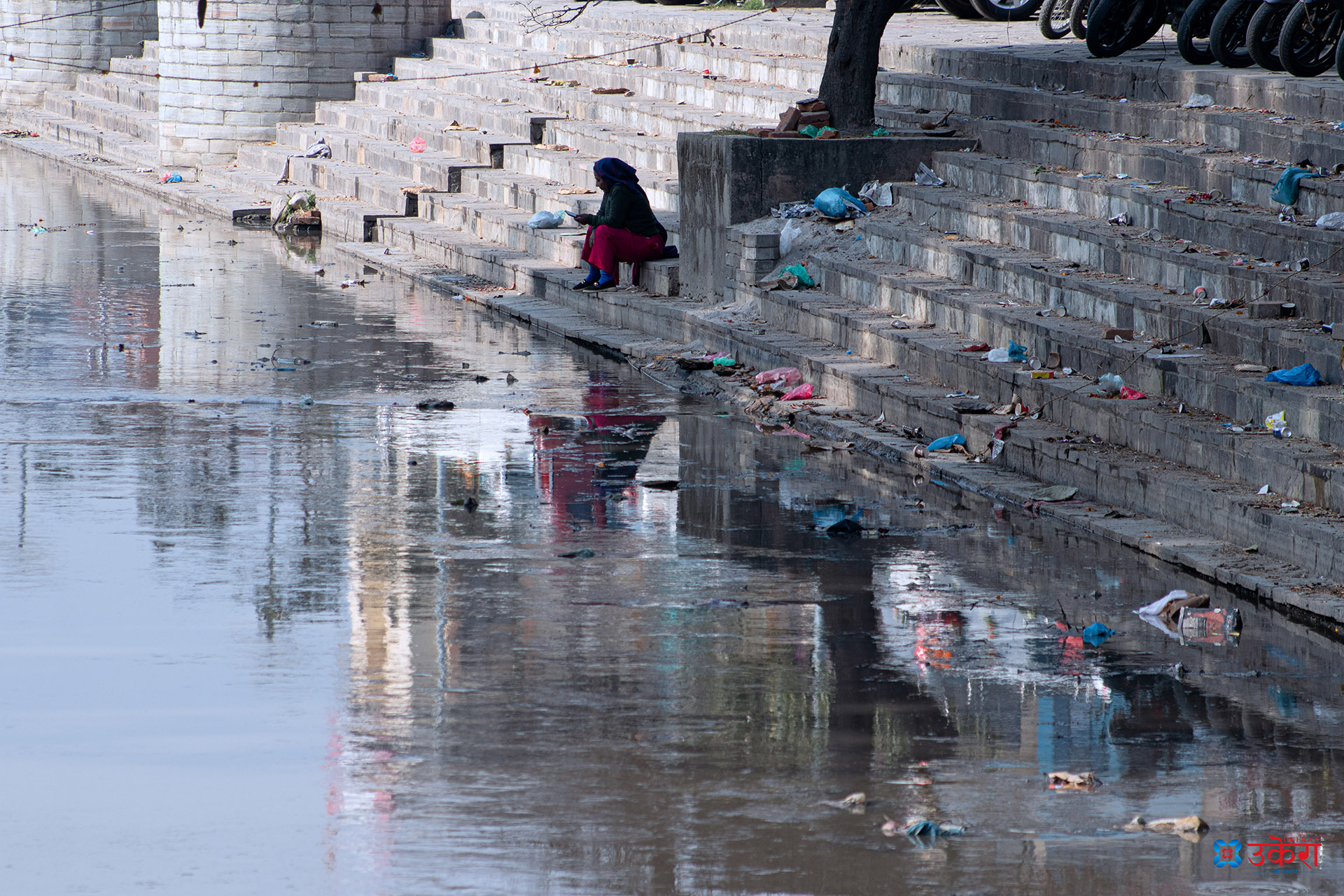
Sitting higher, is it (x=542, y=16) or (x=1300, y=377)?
(x=542, y=16)

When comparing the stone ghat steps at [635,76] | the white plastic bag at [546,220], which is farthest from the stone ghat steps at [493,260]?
the stone ghat steps at [635,76]

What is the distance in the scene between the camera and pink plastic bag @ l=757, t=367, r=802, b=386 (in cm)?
1223

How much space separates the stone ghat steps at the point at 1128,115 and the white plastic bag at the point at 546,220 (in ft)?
10.4

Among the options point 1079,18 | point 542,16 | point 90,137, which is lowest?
point 90,137

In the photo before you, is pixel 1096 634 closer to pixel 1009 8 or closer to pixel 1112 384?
pixel 1112 384

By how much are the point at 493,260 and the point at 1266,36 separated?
7287mm

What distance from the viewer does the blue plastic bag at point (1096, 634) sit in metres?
7.09

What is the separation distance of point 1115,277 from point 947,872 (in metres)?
7.11

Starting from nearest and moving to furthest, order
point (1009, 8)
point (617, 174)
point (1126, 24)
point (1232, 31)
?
point (1232, 31) → point (617, 174) → point (1126, 24) → point (1009, 8)

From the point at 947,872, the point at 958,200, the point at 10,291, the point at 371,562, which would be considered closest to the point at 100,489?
the point at 371,562

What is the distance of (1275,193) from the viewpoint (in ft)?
36.5

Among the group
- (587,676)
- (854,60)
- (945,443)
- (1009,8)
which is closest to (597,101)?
(1009,8)

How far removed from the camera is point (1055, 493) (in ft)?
30.3

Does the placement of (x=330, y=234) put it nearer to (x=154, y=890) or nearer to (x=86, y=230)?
(x=86, y=230)
